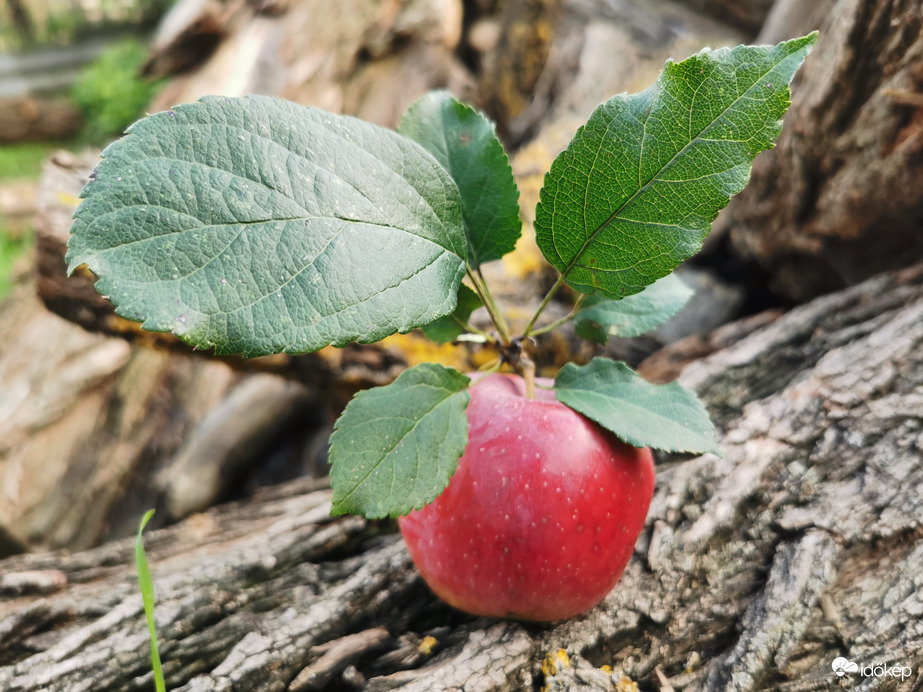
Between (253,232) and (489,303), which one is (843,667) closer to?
(489,303)

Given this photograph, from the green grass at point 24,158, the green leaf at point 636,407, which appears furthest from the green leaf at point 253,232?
the green grass at point 24,158

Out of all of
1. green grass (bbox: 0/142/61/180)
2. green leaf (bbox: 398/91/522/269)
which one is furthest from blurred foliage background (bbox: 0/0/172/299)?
green leaf (bbox: 398/91/522/269)

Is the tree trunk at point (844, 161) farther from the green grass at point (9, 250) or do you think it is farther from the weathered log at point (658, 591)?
the green grass at point (9, 250)

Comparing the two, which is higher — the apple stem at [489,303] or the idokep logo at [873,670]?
the apple stem at [489,303]

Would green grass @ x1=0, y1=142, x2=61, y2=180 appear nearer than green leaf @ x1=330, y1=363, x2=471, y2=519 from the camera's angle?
No

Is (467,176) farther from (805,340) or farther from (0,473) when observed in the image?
(0,473)

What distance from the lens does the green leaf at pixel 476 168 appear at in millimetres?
767

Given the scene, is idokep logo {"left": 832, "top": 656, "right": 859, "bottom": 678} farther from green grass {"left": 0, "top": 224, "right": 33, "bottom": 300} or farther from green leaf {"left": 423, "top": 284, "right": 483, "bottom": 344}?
green grass {"left": 0, "top": 224, "right": 33, "bottom": 300}

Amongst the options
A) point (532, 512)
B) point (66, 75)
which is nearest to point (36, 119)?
point (66, 75)

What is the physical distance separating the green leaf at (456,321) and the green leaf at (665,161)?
14 centimetres

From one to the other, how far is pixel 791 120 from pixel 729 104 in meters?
0.70

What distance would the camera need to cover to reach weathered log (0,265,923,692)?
793mm

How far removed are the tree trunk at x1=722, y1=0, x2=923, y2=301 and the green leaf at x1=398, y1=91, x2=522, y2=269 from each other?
0.65 m

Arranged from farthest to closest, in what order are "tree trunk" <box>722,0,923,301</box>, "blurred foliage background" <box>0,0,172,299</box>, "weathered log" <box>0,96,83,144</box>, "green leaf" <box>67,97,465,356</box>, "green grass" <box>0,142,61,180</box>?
1. "weathered log" <box>0,96,83,144</box>
2. "green grass" <box>0,142,61,180</box>
3. "blurred foliage background" <box>0,0,172,299</box>
4. "tree trunk" <box>722,0,923,301</box>
5. "green leaf" <box>67,97,465,356</box>
